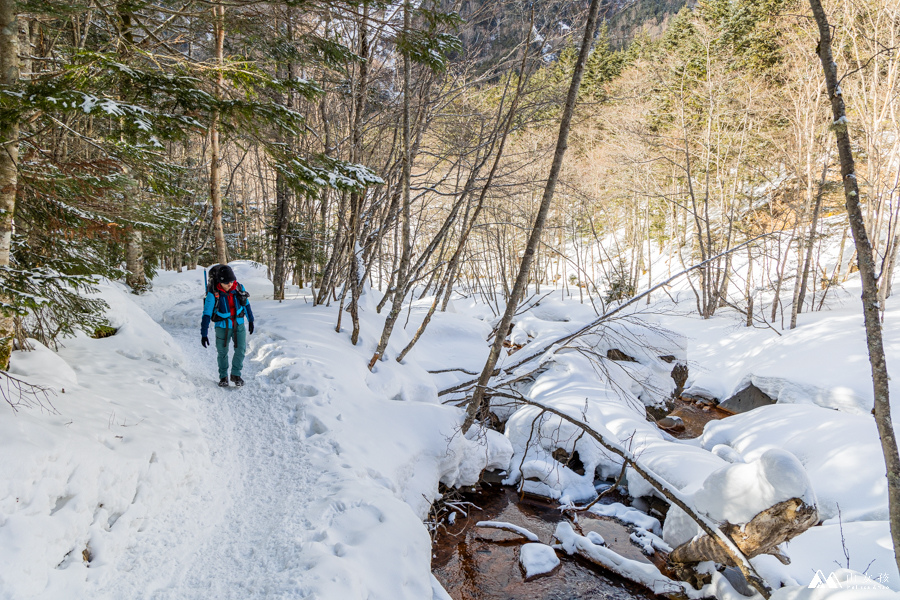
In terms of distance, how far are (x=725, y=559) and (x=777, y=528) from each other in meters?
0.75

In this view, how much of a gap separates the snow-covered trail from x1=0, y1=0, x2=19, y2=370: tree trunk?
71.5 inches

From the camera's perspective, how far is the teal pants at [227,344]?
17.5 feet

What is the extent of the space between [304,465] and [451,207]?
24.0 ft

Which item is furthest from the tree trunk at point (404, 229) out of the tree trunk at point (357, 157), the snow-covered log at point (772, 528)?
the snow-covered log at point (772, 528)

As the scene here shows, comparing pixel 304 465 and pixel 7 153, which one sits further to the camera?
pixel 304 465

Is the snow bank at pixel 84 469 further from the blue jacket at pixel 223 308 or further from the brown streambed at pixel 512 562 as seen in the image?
the brown streambed at pixel 512 562

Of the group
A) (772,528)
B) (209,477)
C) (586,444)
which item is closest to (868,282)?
(772,528)

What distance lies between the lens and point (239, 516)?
3486mm

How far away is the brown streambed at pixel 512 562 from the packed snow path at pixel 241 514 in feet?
6.47

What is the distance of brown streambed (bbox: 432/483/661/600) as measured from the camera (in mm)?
4363

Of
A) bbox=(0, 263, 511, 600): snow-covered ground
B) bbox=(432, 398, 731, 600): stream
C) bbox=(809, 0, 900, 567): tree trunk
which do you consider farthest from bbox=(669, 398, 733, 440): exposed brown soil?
bbox=(809, 0, 900, 567): tree trunk

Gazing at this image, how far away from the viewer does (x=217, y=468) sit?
396cm

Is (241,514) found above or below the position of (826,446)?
above

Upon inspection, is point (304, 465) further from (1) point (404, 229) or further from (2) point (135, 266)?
(2) point (135, 266)
